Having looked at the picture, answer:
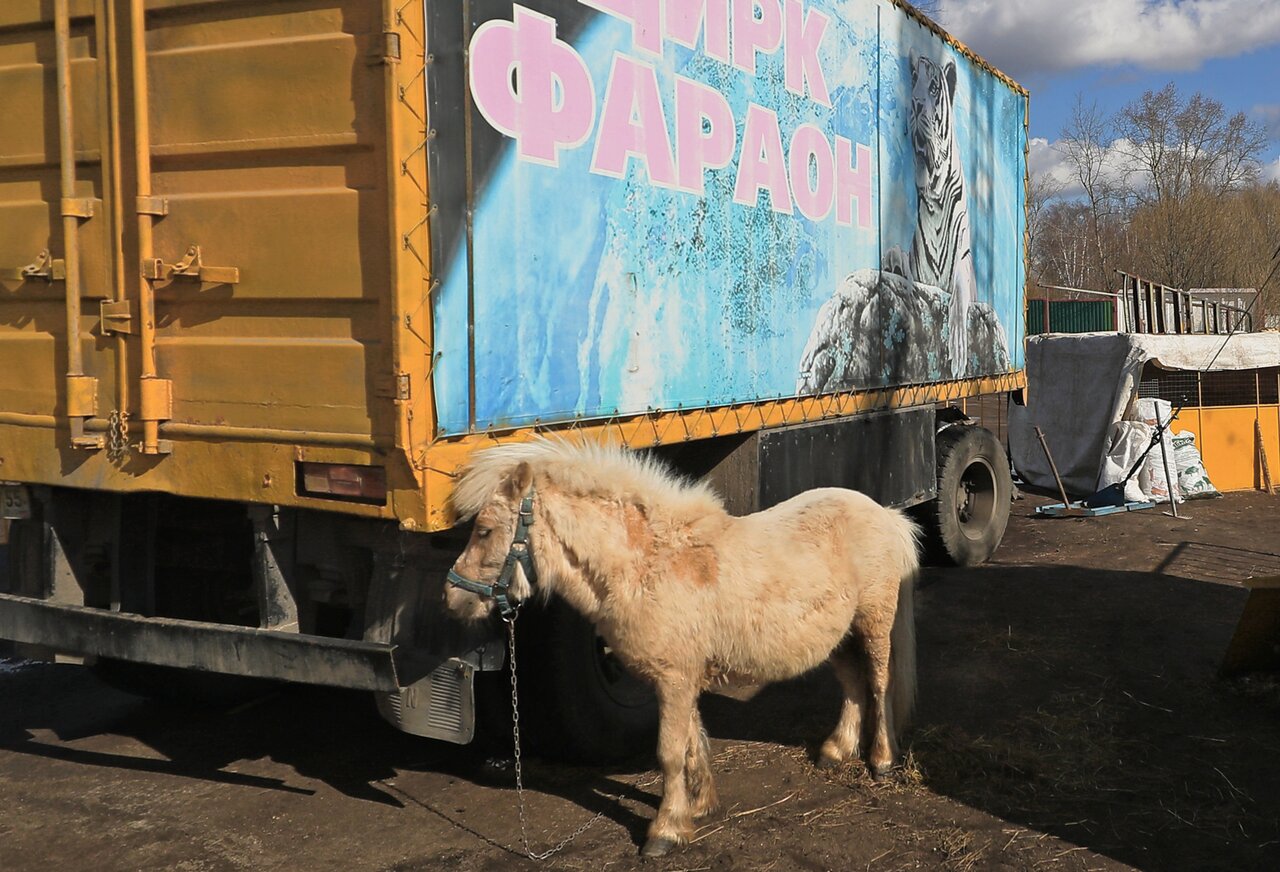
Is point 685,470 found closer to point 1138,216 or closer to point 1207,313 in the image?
point 1207,313

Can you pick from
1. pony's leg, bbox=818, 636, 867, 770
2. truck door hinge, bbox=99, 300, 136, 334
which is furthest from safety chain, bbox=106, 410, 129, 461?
pony's leg, bbox=818, 636, 867, 770

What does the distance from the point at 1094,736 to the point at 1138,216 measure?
47123 mm

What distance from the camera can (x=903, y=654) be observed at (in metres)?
4.84

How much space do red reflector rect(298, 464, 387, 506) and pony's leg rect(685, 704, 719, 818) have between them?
148 cm


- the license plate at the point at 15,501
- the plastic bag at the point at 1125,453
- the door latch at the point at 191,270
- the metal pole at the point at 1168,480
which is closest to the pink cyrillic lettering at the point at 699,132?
the door latch at the point at 191,270

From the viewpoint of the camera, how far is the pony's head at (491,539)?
3672 millimetres

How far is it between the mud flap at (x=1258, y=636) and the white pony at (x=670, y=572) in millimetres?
2380

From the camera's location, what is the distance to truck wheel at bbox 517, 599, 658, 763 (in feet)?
14.7

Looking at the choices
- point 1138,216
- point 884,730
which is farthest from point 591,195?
point 1138,216

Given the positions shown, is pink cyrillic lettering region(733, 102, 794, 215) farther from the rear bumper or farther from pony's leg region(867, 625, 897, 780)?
the rear bumper

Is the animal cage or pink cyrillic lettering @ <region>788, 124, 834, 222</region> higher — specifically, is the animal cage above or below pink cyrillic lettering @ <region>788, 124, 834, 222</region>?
below

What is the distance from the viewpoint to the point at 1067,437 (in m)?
13.7

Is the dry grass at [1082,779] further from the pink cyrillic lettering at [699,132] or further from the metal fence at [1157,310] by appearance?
the metal fence at [1157,310]

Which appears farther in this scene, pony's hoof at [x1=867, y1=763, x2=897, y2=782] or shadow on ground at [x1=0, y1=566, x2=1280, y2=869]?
pony's hoof at [x1=867, y1=763, x2=897, y2=782]
